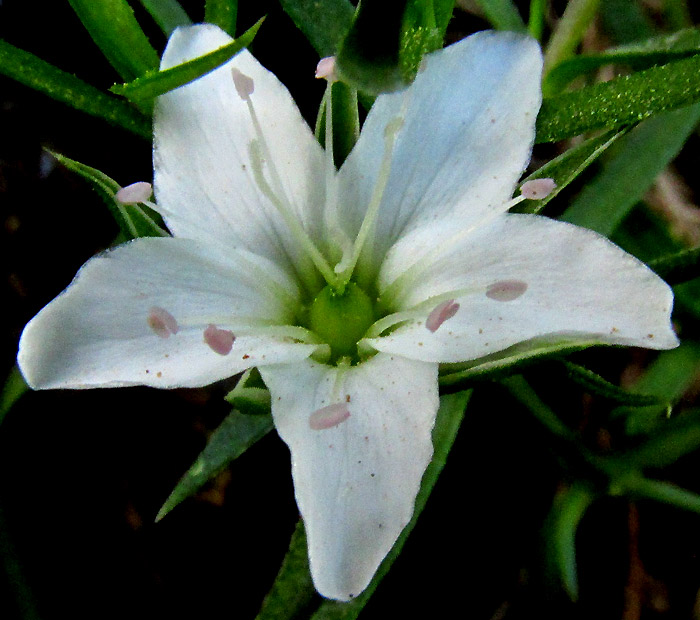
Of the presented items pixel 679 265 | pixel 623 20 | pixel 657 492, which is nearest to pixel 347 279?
pixel 679 265

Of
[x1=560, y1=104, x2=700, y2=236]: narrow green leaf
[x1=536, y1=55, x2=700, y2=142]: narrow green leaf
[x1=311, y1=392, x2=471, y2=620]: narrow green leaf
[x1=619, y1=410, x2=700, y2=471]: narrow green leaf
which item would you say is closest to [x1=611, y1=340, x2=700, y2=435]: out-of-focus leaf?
[x1=619, y1=410, x2=700, y2=471]: narrow green leaf

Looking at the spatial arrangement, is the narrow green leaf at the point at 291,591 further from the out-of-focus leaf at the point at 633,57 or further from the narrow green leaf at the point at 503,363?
the out-of-focus leaf at the point at 633,57

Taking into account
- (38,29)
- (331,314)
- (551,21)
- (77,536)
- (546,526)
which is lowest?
(546,526)

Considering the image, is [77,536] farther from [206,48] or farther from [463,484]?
[206,48]

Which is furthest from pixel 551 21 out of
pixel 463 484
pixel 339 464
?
pixel 339 464

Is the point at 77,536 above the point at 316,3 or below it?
below

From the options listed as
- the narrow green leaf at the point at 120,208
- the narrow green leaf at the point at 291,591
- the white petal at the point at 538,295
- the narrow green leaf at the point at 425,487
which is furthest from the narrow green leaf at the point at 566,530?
the narrow green leaf at the point at 120,208

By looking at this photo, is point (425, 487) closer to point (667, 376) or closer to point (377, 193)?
point (377, 193)
